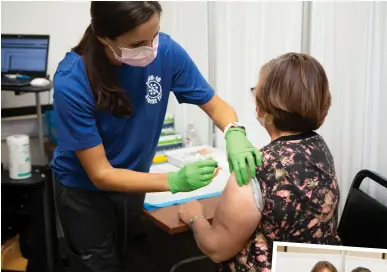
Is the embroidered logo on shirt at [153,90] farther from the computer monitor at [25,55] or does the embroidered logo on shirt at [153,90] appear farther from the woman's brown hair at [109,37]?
the computer monitor at [25,55]

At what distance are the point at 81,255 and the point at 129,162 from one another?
0.36 meters

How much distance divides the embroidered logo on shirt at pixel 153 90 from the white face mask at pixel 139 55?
10cm

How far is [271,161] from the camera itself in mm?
1180

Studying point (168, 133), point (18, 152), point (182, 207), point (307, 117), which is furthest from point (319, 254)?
point (168, 133)

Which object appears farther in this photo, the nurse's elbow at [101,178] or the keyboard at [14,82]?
the keyboard at [14,82]

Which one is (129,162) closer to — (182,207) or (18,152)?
(182,207)

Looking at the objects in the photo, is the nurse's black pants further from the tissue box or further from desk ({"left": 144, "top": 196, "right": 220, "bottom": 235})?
the tissue box

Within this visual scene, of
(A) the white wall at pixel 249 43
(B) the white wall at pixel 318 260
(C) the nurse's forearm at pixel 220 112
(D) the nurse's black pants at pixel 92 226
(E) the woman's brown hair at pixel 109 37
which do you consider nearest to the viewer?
(B) the white wall at pixel 318 260

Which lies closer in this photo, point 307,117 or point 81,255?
point 307,117

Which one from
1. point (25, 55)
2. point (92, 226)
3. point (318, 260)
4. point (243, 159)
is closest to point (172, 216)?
point (92, 226)

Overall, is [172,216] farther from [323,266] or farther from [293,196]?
[323,266]

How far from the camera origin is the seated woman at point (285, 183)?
3.83 ft

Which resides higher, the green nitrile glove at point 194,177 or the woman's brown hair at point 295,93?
the woman's brown hair at point 295,93

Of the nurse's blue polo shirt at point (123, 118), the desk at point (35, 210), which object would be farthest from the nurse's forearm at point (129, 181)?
the desk at point (35, 210)
